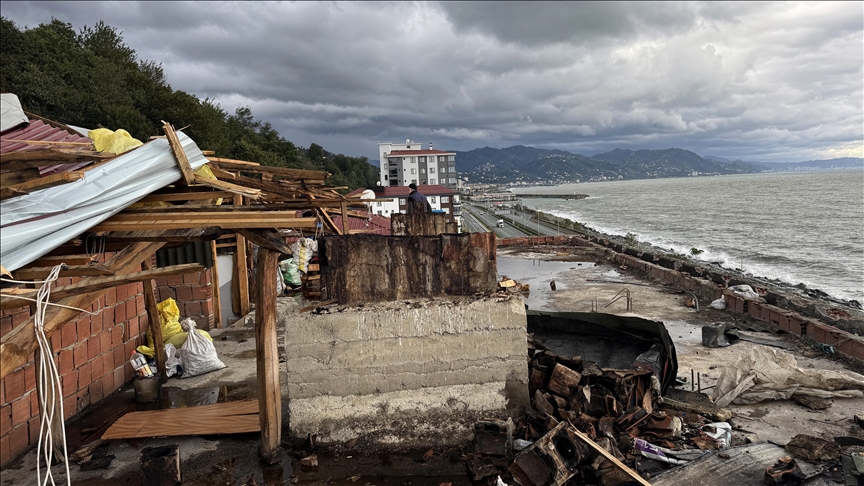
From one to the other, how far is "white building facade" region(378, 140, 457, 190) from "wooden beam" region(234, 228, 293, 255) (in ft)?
249

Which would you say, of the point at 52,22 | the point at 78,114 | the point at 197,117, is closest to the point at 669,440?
the point at 78,114

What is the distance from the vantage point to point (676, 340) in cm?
1061

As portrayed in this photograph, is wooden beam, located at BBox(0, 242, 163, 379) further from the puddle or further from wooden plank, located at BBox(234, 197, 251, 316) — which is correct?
the puddle

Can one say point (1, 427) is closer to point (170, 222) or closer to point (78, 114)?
point (170, 222)

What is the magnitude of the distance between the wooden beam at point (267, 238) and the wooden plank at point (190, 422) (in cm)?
241

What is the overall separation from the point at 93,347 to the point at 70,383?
0.66 m

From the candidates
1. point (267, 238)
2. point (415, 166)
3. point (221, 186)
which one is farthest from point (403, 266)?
point (415, 166)

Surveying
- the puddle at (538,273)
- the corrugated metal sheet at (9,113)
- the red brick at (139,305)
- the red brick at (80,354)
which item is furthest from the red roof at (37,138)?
the puddle at (538,273)

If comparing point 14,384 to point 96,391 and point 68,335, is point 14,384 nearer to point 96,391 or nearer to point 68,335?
point 68,335

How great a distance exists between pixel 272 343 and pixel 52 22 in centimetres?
4152

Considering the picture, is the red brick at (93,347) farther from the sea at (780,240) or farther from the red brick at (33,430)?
the sea at (780,240)

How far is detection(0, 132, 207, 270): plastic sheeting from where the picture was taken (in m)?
3.16

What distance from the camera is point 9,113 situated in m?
4.26

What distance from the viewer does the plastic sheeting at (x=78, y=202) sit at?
3.16 metres
